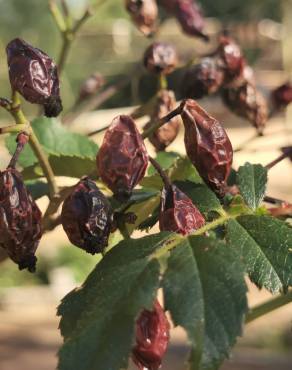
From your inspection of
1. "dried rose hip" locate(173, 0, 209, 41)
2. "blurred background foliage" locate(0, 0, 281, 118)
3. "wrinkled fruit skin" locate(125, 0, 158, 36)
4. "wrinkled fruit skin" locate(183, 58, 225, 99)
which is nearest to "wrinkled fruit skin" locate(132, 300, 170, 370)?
"wrinkled fruit skin" locate(183, 58, 225, 99)

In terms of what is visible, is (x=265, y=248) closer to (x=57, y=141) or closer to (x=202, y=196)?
(x=202, y=196)

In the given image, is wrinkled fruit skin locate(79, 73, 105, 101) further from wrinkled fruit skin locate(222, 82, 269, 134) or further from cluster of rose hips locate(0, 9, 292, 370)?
cluster of rose hips locate(0, 9, 292, 370)

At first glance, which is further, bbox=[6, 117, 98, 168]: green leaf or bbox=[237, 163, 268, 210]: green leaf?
bbox=[6, 117, 98, 168]: green leaf

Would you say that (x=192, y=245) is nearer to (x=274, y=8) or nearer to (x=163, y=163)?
(x=163, y=163)

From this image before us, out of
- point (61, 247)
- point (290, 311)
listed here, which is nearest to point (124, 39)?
point (61, 247)

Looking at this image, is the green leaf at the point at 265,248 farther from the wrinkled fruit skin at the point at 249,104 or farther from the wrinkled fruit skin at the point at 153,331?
the wrinkled fruit skin at the point at 249,104
